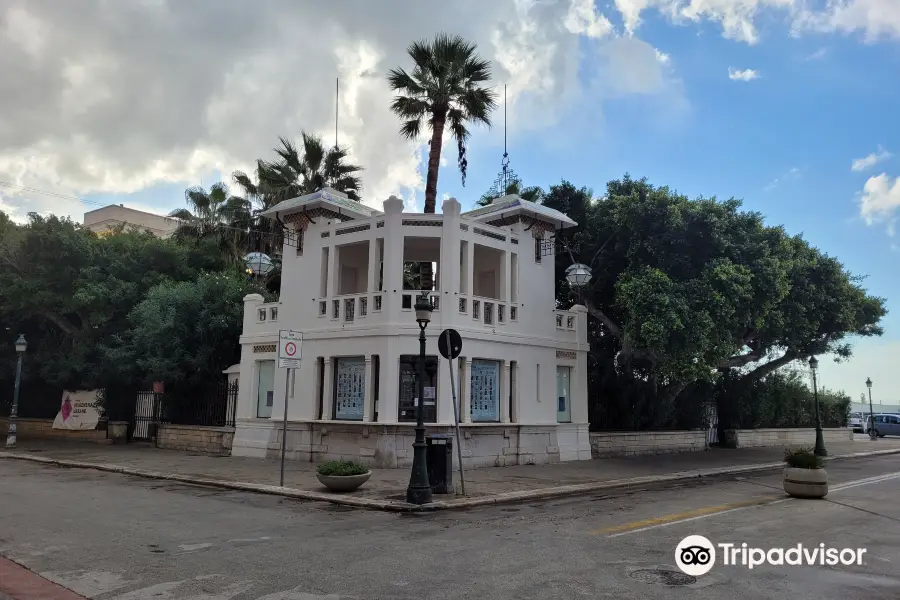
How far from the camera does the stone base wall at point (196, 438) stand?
21797 millimetres

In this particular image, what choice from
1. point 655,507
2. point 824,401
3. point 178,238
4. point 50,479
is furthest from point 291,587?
point 824,401

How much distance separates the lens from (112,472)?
17297mm

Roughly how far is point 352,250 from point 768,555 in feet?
53.1

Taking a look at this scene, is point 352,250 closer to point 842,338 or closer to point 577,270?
point 577,270

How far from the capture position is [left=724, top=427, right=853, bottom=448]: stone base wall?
94.2 ft

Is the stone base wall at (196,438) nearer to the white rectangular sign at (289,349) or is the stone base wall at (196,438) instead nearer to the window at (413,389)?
the window at (413,389)

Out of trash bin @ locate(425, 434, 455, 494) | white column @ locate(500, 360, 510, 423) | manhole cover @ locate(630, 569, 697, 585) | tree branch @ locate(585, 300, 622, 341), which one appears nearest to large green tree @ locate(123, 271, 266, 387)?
white column @ locate(500, 360, 510, 423)

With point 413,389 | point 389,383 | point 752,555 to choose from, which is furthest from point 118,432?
point 752,555

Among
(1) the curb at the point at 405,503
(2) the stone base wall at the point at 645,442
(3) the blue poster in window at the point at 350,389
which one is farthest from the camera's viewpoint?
(2) the stone base wall at the point at 645,442

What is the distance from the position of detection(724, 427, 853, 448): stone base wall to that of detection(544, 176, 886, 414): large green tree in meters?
4.73

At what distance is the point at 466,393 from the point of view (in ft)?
60.6

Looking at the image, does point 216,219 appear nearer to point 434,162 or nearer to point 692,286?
point 434,162

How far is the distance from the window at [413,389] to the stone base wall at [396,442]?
530mm

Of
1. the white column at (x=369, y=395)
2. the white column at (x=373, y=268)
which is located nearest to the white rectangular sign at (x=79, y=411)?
the white column at (x=369, y=395)
